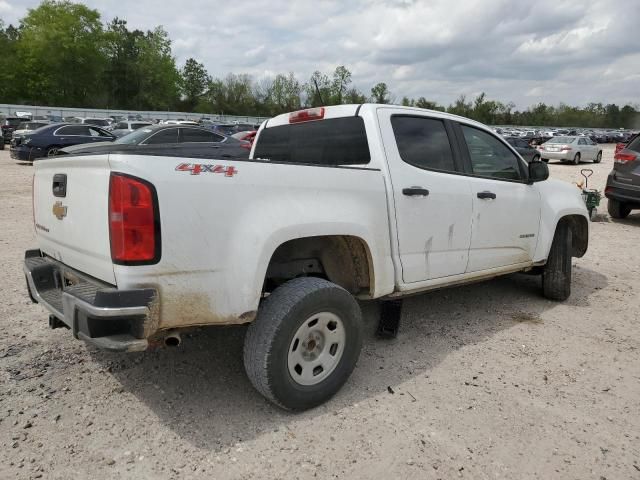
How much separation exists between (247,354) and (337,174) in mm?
1177

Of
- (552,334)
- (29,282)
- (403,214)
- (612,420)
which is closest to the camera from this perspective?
(612,420)

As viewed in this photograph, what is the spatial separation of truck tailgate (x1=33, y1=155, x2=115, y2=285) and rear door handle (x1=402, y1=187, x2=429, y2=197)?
189cm

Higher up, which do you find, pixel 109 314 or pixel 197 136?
pixel 197 136

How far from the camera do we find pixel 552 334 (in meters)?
4.21

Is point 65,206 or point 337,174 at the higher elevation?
point 337,174

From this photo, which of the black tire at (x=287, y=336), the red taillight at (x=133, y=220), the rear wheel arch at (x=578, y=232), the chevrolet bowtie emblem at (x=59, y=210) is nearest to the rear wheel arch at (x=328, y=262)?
the black tire at (x=287, y=336)

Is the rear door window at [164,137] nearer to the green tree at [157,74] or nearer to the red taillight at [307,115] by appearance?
the red taillight at [307,115]

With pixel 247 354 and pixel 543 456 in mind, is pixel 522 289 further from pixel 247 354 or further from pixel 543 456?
pixel 247 354

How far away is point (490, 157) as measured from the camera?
433cm

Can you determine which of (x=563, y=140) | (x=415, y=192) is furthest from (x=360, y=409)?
(x=563, y=140)

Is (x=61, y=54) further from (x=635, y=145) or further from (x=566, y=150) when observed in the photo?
(x=635, y=145)

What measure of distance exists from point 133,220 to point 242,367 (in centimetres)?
158

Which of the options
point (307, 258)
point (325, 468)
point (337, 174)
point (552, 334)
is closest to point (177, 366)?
point (307, 258)

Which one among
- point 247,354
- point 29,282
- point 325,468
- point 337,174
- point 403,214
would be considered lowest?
point 325,468
